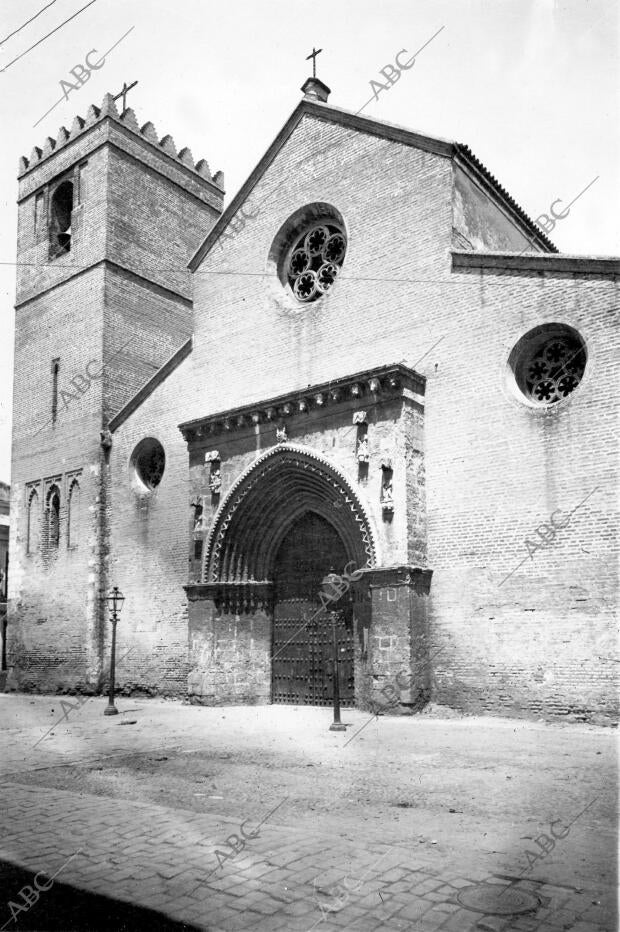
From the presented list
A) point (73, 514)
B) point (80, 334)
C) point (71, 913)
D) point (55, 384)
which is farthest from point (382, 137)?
point (71, 913)

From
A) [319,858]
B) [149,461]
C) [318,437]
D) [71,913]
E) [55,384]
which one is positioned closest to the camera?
[71,913]

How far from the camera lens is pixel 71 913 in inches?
183

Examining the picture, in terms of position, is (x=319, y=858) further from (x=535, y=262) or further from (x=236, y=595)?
(x=236, y=595)

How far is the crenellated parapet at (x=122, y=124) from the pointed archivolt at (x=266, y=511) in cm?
1345

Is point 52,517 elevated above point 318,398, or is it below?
below

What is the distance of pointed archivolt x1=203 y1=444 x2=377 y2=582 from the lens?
16.1 metres

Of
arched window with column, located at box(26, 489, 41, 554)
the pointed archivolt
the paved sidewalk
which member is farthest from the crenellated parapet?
the paved sidewalk

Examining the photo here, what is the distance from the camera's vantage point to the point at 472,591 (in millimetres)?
13938

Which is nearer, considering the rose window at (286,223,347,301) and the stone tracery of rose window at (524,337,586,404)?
the stone tracery of rose window at (524,337,586,404)

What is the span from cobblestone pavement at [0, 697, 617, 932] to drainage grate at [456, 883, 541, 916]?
1 cm

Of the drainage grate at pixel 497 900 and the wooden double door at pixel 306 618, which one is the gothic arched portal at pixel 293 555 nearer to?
the wooden double door at pixel 306 618

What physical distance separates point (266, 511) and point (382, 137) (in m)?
8.15

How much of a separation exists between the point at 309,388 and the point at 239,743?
23.1 feet
